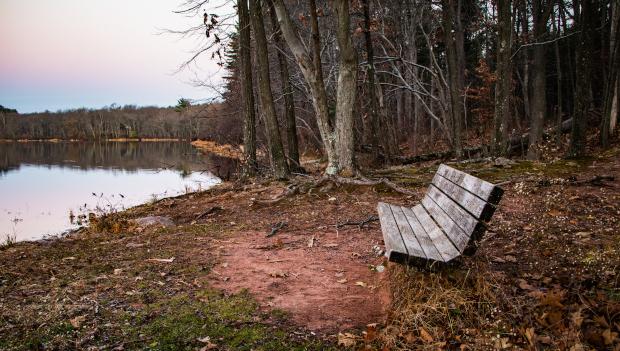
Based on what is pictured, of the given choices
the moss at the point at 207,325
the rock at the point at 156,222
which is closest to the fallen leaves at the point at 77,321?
the moss at the point at 207,325

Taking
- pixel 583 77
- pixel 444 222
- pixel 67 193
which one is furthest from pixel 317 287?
pixel 67 193

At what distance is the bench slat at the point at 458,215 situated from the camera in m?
2.90

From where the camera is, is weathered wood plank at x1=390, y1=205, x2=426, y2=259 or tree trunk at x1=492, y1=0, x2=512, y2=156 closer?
weathered wood plank at x1=390, y1=205, x2=426, y2=259

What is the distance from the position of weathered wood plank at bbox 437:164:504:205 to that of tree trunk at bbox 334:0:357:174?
4.29m

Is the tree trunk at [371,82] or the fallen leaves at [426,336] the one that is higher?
the tree trunk at [371,82]

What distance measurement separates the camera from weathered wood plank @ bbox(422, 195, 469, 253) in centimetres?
303

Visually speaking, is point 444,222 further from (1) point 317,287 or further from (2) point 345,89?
(2) point 345,89

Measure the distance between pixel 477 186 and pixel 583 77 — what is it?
8.26 m

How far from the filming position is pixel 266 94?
1015cm

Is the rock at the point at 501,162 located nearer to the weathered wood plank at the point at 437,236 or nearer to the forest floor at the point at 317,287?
the forest floor at the point at 317,287

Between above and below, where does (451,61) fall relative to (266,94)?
above

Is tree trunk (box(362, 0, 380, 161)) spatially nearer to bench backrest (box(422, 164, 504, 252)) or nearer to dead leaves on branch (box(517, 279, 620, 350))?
bench backrest (box(422, 164, 504, 252))

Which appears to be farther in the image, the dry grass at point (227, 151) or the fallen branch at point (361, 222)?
the dry grass at point (227, 151)

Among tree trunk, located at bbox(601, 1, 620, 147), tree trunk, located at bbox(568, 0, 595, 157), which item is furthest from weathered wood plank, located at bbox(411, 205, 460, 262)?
tree trunk, located at bbox(601, 1, 620, 147)
